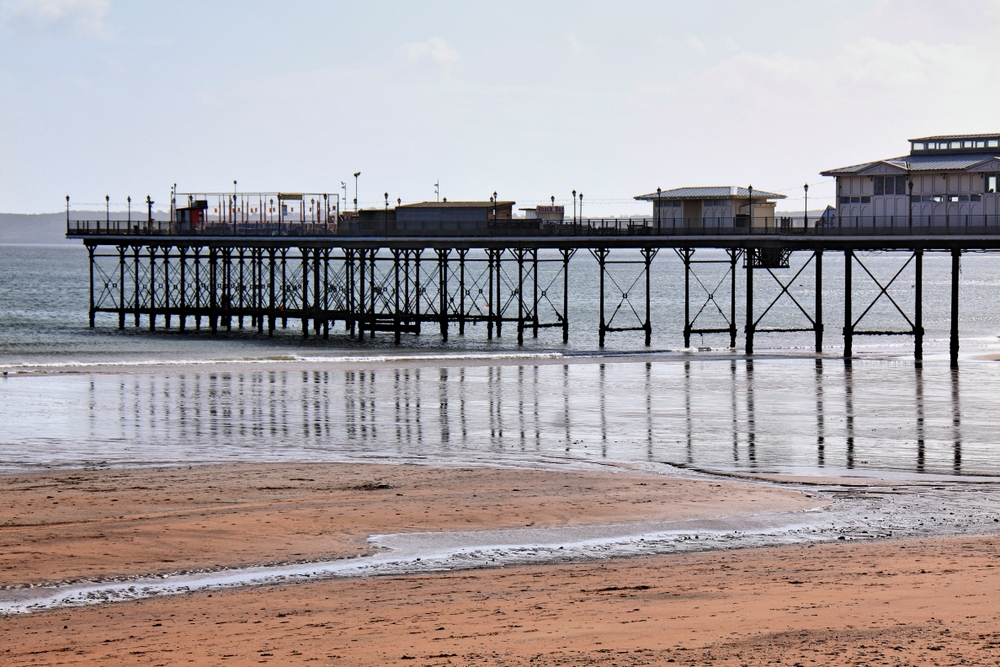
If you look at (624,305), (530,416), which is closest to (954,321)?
(530,416)

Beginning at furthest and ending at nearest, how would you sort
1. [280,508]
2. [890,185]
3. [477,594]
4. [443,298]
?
1. [443,298]
2. [890,185]
3. [280,508]
4. [477,594]

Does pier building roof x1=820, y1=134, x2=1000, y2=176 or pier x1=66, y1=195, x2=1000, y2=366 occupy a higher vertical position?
pier building roof x1=820, y1=134, x2=1000, y2=176

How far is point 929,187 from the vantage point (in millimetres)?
47438

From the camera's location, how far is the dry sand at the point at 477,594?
34.3ft

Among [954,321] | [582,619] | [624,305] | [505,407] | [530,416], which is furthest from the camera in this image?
[624,305]

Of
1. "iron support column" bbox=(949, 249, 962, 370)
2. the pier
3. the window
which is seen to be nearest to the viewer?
"iron support column" bbox=(949, 249, 962, 370)

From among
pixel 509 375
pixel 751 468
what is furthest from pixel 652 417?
pixel 509 375

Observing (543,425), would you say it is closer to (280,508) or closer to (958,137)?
(280,508)

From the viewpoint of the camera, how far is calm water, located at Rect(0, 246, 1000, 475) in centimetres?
Answer: 2273

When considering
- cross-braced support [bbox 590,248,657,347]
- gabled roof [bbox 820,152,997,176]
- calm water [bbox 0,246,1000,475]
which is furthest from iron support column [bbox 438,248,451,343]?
gabled roof [bbox 820,152,997,176]

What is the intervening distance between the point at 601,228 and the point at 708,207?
474cm

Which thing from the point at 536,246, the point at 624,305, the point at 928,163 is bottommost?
the point at 624,305

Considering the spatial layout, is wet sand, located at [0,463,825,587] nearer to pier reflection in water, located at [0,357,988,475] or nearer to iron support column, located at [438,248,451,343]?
pier reflection in water, located at [0,357,988,475]

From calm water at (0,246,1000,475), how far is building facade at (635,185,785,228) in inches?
249
